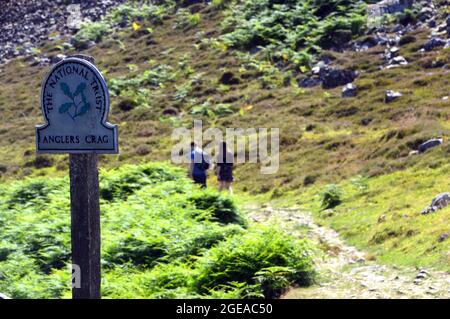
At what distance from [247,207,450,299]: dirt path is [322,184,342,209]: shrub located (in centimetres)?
427

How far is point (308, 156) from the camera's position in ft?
88.7

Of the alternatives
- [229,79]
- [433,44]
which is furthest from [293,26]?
[433,44]

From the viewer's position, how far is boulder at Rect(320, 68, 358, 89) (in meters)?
38.6

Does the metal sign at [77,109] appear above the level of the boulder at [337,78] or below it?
below

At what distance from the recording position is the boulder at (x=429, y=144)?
22.1m

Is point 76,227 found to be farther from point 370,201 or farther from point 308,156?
point 308,156

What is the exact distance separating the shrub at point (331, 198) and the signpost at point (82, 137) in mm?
12349

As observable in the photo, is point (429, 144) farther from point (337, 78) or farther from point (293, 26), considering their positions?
point (293, 26)

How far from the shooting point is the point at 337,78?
1528 inches

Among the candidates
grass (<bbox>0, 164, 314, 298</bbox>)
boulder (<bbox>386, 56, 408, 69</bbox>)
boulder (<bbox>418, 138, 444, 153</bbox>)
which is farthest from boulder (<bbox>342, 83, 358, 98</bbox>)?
grass (<bbox>0, 164, 314, 298</bbox>)

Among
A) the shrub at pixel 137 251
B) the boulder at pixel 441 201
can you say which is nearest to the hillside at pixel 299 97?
the boulder at pixel 441 201

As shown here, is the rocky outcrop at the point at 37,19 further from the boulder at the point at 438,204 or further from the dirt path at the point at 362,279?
the dirt path at the point at 362,279

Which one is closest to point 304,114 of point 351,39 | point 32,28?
point 351,39

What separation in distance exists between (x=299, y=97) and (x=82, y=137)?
31475 mm
